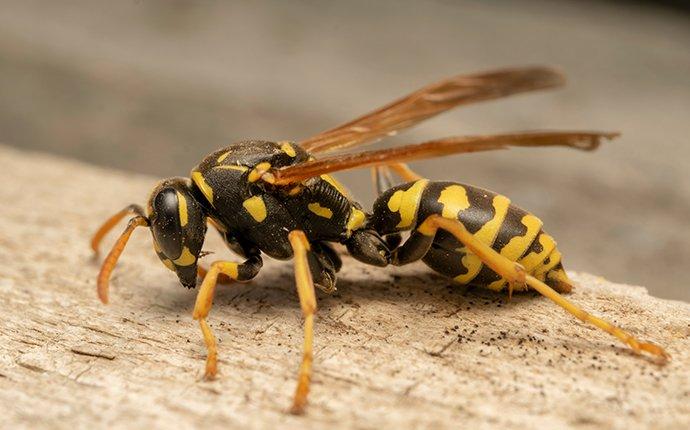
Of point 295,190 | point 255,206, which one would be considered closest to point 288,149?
point 295,190

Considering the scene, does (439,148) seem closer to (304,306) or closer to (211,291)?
(304,306)

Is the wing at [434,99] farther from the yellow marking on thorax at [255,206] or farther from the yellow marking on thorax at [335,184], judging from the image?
the yellow marking on thorax at [255,206]

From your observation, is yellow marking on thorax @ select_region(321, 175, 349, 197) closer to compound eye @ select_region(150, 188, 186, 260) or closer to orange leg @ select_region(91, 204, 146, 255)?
compound eye @ select_region(150, 188, 186, 260)

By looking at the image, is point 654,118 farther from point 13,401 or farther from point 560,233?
point 13,401

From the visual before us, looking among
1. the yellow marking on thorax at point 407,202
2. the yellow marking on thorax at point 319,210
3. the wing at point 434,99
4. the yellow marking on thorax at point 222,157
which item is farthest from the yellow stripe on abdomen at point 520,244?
the yellow marking on thorax at point 222,157

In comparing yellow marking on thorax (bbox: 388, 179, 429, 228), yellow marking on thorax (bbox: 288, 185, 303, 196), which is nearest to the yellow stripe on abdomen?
yellow marking on thorax (bbox: 388, 179, 429, 228)
